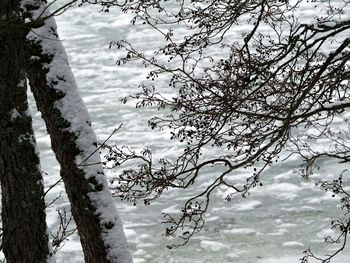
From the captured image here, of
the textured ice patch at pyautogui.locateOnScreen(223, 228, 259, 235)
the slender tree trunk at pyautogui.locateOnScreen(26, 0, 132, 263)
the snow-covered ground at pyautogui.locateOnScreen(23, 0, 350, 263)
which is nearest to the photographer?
the slender tree trunk at pyautogui.locateOnScreen(26, 0, 132, 263)

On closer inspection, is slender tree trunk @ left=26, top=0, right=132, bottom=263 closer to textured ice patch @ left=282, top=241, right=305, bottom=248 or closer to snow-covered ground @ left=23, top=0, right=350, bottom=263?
snow-covered ground @ left=23, top=0, right=350, bottom=263

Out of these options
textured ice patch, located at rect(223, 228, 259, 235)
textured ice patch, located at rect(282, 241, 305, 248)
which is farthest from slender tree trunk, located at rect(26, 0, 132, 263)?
textured ice patch, located at rect(223, 228, 259, 235)

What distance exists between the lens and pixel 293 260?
8.10 meters

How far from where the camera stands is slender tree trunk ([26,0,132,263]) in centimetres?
414

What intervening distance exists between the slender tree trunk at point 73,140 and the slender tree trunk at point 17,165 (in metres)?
0.58

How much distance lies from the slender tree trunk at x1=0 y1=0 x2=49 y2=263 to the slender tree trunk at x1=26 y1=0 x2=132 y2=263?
22.8 inches

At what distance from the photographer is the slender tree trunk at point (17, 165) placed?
3.48 m

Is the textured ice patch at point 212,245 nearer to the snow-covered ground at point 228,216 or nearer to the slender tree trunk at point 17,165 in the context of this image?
the snow-covered ground at point 228,216

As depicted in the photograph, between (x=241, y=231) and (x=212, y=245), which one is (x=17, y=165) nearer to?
(x=212, y=245)

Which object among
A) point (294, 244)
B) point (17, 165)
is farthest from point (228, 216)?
point (17, 165)

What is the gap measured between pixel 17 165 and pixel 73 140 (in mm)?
747

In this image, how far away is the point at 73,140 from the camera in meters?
4.25

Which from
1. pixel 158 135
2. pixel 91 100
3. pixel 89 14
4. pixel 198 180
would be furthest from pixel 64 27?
pixel 198 180

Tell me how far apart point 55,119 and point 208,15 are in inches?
59.6
